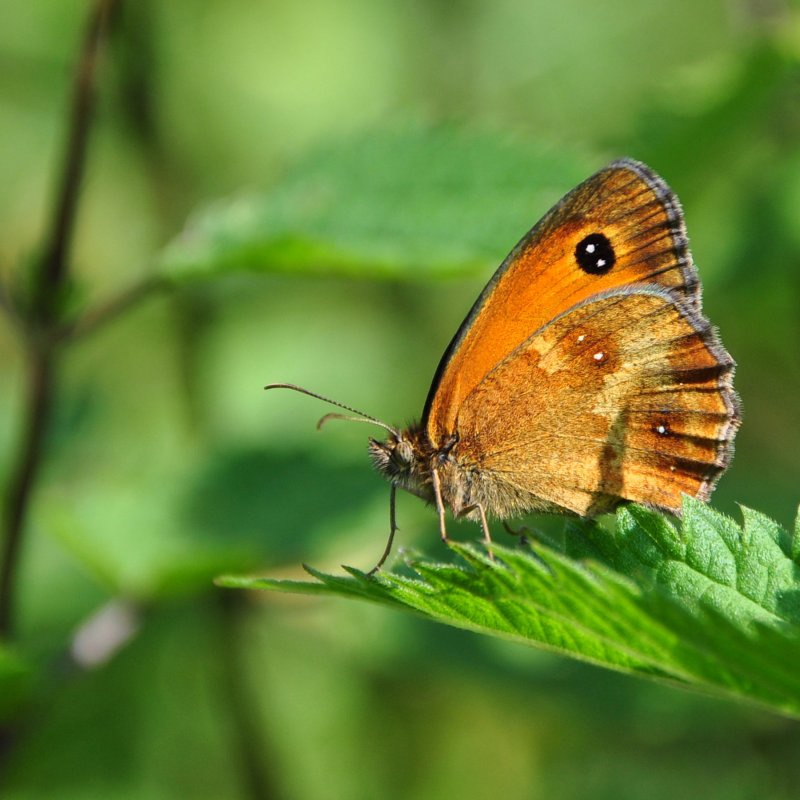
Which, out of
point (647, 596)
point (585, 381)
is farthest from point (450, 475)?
point (647, 596)

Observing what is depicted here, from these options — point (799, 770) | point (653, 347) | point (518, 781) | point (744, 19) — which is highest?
point (744, 19)

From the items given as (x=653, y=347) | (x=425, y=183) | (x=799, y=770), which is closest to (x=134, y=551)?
(x=425, y=183)

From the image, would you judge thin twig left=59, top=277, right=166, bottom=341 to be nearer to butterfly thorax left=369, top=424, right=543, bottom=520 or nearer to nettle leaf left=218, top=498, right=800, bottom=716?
butterfly thorax left=369, top=424, right=543, bottom=520

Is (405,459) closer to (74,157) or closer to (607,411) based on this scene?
(607,411)

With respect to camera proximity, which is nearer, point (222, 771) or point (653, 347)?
point (653, 347)

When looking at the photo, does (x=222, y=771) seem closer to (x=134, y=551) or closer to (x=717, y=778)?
(x=134, y=551)

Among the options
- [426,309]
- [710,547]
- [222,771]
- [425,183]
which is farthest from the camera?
[426,309]
